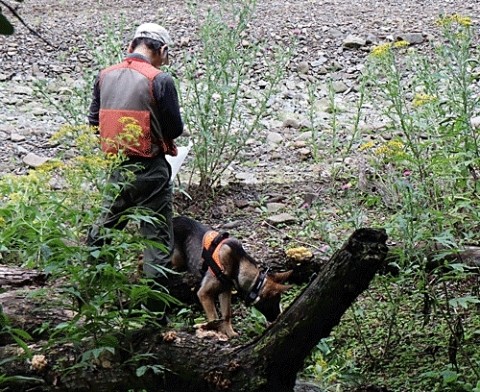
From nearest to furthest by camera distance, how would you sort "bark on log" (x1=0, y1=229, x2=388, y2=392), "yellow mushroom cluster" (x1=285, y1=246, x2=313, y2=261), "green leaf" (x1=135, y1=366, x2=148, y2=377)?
"bark on log" (x1=0, y1=229, x2=388, y2=392), "green leaf" (x1=135, y1=366, x2=148, y2=377), "yellow mushroom cluster" (x1=285, y1=246, x2=313, y2=261)

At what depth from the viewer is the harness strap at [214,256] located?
5.50 metres

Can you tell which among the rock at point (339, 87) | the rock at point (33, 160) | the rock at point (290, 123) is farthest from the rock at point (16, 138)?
the rock at point (339, 87)

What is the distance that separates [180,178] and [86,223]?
166 inches

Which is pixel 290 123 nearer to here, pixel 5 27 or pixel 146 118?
pixel 146 118

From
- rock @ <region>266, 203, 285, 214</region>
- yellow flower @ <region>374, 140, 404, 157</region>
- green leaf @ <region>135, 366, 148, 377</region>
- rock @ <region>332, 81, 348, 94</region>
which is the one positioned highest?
rock @ <region>332, 81, 348, 94</region>

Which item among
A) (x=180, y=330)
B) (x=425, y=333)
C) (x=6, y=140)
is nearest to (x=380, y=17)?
(x=6, y=140)

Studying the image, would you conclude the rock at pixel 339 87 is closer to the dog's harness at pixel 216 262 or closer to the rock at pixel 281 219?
the rock at pixel 281 219

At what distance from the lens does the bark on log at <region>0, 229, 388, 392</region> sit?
11.0 ft

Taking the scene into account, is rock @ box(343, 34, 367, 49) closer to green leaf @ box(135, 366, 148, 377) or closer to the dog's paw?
the dog's paw

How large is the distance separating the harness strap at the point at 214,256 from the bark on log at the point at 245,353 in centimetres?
163

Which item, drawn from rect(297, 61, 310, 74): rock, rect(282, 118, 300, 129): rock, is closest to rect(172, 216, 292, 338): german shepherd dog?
rect(282, 118, 300, 129): rock

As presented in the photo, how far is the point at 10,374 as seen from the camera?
12.6 feet

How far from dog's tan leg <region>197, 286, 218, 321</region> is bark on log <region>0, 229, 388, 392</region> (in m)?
1.61

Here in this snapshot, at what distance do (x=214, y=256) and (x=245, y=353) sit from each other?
1901 millimetres
